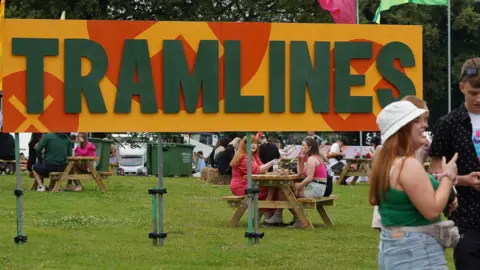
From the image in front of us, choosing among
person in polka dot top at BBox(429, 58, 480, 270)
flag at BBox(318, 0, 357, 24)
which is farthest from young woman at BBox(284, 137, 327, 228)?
flag at BBox(318, 0, 357, 24)

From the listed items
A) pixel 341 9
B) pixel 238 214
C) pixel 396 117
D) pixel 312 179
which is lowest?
pixel 238 214

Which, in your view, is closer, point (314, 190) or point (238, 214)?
point (238, 214)

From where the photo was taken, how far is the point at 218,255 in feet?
38.3

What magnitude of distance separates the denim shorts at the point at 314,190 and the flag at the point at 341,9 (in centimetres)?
1932

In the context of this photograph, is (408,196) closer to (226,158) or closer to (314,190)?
(314,190)

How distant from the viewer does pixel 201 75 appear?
1232 cm

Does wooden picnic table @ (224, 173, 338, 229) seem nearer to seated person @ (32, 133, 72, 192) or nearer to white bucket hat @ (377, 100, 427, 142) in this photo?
seated person @ (32, 133, 72, 192)

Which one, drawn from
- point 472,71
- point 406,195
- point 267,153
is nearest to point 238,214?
point 472,71

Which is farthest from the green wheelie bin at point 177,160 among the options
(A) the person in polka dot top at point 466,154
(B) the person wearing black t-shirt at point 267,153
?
(A) the person in polka dot top at point 466,154

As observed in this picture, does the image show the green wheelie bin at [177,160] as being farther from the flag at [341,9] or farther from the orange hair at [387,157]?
the orange hair at [387,157]

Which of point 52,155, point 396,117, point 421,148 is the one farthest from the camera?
point 52,155

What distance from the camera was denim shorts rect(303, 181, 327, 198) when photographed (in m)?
16.3

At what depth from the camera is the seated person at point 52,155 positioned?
77.9ft

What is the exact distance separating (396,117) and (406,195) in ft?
1.32
